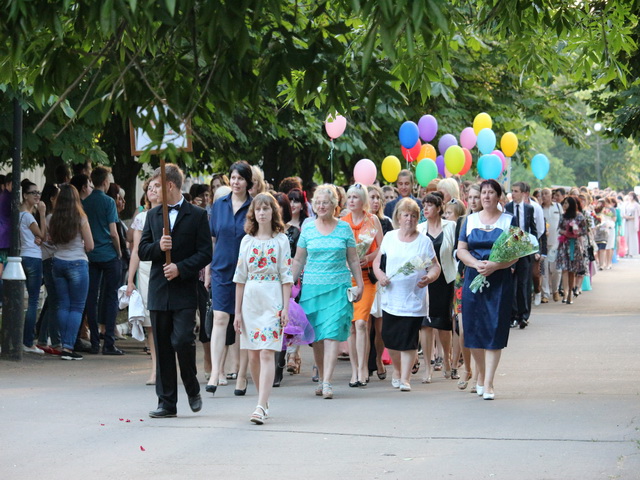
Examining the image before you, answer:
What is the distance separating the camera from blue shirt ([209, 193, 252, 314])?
11.0 metres

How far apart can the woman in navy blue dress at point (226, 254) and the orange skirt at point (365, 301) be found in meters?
1.33

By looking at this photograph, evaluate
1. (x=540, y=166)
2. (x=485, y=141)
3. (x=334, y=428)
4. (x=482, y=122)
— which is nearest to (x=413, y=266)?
(x=334, y=428)

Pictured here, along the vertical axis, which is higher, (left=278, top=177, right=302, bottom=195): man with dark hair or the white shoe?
(left=278, top=177, right=302, bottom=195): man with dark hair

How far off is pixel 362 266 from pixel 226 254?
61.2 inches

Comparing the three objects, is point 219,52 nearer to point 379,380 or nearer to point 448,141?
point 379,380

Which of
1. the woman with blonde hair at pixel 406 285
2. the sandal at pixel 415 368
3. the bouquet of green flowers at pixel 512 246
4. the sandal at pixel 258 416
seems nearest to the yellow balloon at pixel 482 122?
the sandal at pixel 415 368

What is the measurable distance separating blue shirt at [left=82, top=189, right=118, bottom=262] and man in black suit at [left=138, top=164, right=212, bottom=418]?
4.78 meters

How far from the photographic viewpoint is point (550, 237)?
21500mm

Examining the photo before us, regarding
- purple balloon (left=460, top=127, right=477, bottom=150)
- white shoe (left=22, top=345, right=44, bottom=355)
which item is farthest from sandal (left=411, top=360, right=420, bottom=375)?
purple balloon (left=460, top=127, right=477, bottom=150)

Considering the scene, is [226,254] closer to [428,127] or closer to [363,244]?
[363,244]

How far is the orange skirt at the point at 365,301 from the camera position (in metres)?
Result: 11.7

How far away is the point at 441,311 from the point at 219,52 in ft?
22.5

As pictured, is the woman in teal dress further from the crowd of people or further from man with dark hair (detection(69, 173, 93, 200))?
man with dark hair (detection(69, 173, 93, 200))

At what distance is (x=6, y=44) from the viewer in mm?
6008
